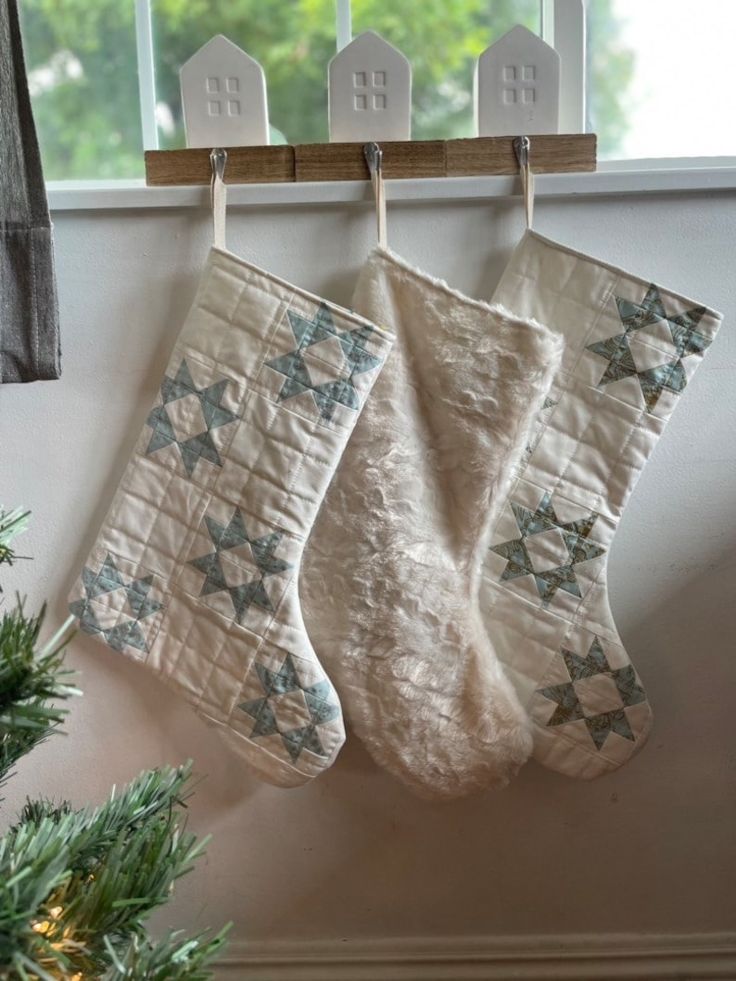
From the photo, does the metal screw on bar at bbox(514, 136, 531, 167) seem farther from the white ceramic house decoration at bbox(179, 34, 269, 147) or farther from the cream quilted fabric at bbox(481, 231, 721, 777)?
the white ceramic house decoration at bbox(179, 34, 269, 147)

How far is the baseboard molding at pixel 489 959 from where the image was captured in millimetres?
1178

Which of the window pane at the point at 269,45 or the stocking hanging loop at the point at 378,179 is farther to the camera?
the window pane at the point at 269,45

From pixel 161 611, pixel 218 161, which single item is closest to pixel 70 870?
pixel 161 611

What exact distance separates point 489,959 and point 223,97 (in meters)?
1.10

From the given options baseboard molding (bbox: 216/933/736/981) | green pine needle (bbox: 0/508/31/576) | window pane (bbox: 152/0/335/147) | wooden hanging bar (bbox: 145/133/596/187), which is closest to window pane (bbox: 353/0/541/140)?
window pane (bbox: 152/0/335/147)

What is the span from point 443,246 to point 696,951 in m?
0.93

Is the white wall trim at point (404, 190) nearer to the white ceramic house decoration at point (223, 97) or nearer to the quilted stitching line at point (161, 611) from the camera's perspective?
the white ceramic house decoration at point (223, 97)

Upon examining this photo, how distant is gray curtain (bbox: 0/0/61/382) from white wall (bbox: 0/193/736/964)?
0.34 ft

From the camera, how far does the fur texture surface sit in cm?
100

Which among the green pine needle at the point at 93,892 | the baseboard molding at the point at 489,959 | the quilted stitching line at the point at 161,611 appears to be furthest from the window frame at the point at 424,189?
the baseboard molding at the point at 489,959

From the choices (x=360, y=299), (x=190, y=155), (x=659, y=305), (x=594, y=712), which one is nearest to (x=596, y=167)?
(x=659, y=305)

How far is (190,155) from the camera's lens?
3.45 feet

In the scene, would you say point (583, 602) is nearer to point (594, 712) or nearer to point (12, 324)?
point (594, 712)

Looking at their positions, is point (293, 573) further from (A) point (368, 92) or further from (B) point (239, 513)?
(A) point (368, 92)
